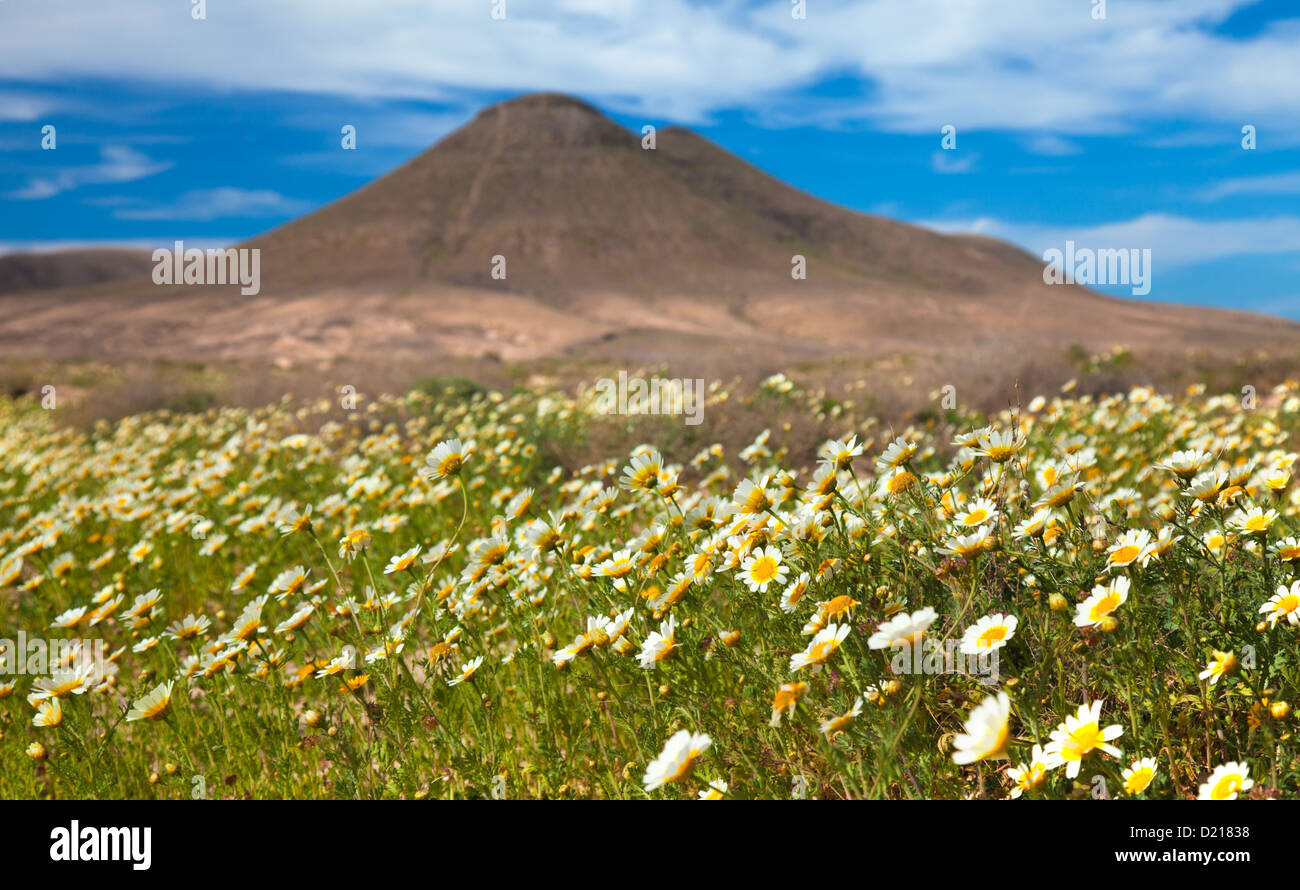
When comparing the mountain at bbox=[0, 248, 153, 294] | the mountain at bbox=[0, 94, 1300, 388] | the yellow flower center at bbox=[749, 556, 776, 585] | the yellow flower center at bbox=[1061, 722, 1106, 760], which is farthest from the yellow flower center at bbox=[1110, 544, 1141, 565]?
the mountain at bbox=[0, 248, 153, 294]

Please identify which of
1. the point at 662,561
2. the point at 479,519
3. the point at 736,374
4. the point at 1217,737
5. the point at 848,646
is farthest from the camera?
the point at 736,374

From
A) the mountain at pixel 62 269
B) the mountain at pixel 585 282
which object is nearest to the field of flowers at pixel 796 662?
the mountain at pixel 585 282

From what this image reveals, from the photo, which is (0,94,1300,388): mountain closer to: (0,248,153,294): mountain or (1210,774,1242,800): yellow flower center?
(1210,774,1242,800): yellow flower center

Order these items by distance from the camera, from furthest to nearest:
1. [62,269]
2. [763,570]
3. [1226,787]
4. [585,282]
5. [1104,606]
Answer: [62,269], [585,282], [763,570], [1104,606], [1226,787]

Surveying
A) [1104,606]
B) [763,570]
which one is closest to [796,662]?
[763,570]

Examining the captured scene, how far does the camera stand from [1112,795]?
1.68m

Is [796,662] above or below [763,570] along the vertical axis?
below

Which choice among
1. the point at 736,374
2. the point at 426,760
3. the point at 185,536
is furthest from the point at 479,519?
the point at 736,374

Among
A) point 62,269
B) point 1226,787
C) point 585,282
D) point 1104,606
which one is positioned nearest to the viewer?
point 1226,787

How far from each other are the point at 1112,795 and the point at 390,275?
78.5m

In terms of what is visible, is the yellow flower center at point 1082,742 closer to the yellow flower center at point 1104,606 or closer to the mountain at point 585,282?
Result: the yellow flower center at point 1104,606

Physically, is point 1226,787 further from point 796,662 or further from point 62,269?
point 62,269

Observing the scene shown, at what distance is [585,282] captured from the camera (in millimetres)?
75312
